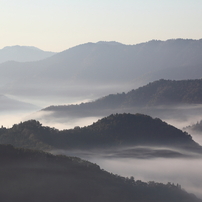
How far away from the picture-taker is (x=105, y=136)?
147 metres

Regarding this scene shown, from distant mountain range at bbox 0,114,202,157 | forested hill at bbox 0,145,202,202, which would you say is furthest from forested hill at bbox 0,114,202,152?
forested hill at bbox 0,145,202,202

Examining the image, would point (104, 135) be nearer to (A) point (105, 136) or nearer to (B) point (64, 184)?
(A) point (105, 136)

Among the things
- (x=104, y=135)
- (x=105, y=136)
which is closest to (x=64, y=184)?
(x=105, y=136)

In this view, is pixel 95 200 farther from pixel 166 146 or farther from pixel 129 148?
pixel 166 146

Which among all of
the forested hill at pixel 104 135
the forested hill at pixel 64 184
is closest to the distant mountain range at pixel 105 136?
the forested hill at pixel 104 135

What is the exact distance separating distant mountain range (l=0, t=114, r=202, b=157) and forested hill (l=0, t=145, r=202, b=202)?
26502 mm

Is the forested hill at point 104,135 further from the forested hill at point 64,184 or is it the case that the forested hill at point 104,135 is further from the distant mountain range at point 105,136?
the forested hill at point 64,184

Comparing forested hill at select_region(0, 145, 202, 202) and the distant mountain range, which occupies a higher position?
the distant mountain range

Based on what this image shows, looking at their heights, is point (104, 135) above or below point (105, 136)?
above

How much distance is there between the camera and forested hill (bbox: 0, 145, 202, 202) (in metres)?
75.1

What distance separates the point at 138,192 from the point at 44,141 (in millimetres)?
40598

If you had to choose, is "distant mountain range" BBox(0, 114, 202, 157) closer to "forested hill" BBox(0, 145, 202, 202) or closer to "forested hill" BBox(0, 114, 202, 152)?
"forested hill" BBox(0, 114, 202, 152)

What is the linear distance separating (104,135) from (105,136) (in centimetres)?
52

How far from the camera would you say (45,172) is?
277 ft
